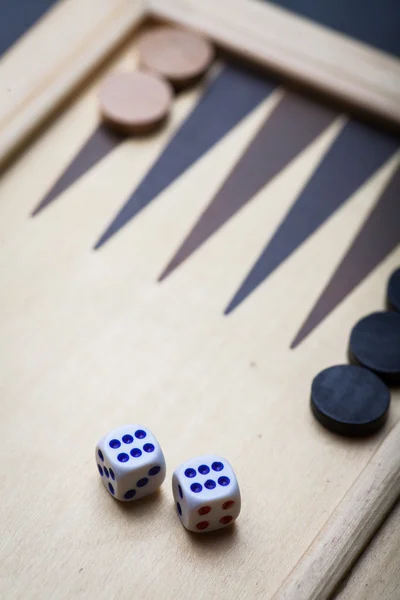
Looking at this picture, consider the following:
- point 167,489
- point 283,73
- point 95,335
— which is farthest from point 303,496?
point 283,73

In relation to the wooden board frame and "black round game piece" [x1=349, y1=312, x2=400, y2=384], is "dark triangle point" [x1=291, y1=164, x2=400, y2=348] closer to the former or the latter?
"black round game piece" [x1=349, y1=312, x2=400, y2=384]

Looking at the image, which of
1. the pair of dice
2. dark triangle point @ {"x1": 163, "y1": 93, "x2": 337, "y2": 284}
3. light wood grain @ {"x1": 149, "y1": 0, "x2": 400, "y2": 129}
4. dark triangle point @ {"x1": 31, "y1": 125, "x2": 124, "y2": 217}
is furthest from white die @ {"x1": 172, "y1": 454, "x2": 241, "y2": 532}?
light wood grain @ {"x1": 149, "y1": 0, "x2": 400, "y2": 129}

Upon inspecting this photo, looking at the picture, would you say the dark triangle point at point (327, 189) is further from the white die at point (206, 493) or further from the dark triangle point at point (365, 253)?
the white die at point (206, 493)

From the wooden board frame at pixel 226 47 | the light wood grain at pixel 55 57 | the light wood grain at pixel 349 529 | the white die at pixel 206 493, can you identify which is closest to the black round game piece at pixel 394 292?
the light wood grain at pixel 349 529

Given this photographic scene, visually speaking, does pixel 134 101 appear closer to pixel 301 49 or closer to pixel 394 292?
pixel 301 49

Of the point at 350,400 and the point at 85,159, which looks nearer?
the point at 350,400

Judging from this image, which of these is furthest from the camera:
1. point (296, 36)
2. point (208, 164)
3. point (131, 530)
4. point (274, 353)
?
point (296, 36)

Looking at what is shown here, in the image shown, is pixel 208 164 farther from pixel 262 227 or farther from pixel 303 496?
pixel 303 496

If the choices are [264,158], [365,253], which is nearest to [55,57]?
[264,158]
